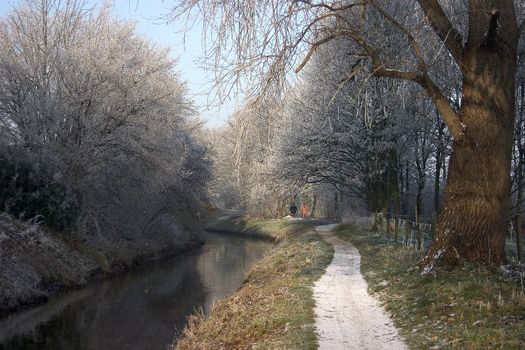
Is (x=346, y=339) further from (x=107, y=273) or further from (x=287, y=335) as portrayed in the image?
(x=107, y=273)

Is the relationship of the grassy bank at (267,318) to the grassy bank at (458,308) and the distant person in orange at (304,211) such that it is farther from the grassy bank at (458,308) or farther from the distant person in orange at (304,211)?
the distant person in orange at (304,211)

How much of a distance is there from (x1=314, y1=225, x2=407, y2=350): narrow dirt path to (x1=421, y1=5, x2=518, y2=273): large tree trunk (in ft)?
6.34

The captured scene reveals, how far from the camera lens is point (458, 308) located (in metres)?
8.18

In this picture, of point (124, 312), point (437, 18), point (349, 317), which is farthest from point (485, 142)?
point (124, 312)

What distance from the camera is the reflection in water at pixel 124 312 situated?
478 inches

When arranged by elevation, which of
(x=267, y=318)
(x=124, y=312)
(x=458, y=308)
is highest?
(x=458, y=308)

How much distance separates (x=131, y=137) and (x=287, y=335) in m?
16.8

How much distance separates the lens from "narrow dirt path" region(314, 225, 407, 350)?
750 centimetres

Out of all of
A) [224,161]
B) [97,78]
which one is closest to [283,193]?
[97,78]

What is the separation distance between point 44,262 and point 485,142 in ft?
44.7

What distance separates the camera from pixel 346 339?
25.1 feet

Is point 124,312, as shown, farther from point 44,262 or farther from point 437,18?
point 437,18

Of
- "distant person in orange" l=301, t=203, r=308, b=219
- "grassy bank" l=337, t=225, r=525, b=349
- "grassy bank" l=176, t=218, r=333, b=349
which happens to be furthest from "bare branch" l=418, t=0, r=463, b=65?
"distant person in orange" l=301, t=203, r=308, b=219

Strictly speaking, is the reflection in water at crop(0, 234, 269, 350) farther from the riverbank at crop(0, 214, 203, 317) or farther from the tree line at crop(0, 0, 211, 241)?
the tree line at crop(0, 0, 211, 241)
